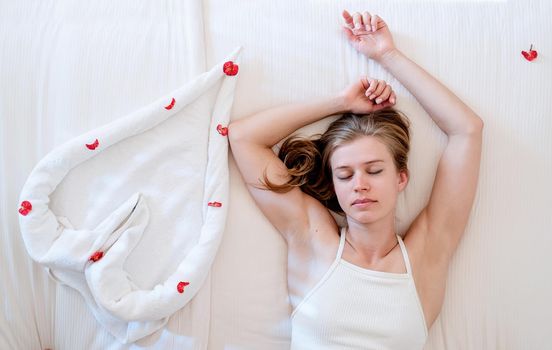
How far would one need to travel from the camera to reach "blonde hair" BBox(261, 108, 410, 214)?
130 centimetres

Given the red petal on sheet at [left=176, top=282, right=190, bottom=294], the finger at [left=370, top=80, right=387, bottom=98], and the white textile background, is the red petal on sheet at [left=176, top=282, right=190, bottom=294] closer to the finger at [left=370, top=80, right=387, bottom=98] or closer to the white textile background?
the white textile background

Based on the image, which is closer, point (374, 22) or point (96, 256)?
point (96, 256)

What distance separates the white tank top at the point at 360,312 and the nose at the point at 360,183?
193 mm

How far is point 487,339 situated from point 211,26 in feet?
3.67

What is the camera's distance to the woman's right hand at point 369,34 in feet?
4.59

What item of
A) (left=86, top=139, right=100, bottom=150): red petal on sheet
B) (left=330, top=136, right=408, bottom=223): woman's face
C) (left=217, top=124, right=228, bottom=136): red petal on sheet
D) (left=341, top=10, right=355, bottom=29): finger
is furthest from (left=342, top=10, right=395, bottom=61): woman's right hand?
(left=86, top=139, right=100, bottom=150): red petal on sheet

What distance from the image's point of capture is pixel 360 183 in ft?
4.01

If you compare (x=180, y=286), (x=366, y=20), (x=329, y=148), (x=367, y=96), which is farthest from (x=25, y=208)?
(x=366, y=20)

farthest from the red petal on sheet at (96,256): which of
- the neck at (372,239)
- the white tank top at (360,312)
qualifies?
the neck at (372,239)

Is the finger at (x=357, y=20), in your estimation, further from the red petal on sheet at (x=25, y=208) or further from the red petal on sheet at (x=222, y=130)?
the red petal on sheet at (x=25, y=208)

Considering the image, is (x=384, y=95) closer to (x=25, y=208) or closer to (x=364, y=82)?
(x=364, y=82)

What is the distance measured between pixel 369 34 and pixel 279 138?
1.25 ft

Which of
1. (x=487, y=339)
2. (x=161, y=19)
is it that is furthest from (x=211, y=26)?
(x=487, y=339)

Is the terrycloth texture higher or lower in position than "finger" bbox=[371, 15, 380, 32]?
lower
